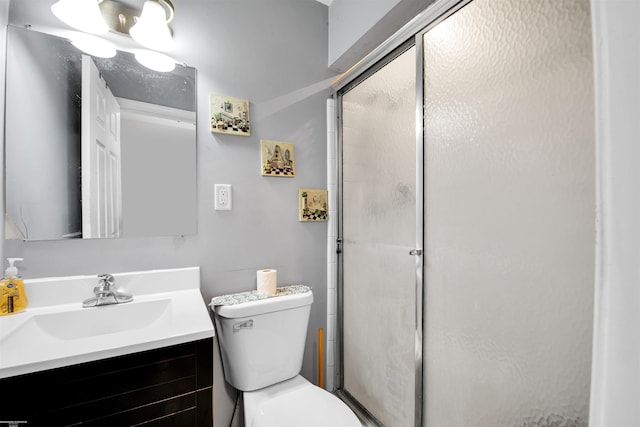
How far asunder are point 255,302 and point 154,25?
1.20m

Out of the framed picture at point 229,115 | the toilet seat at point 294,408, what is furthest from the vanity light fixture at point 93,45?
the toilet seat at point 294,408

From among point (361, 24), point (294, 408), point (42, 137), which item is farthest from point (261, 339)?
point (361, 24)

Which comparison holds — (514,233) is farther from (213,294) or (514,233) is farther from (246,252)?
(213,294)

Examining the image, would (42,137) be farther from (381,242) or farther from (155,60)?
(381,242)

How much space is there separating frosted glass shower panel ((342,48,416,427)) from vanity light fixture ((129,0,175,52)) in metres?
0.89

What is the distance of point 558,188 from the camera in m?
0.72

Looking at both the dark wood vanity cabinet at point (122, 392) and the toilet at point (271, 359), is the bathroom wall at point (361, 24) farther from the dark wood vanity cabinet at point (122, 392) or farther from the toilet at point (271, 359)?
the dark wood vanity cabinet at point (122, 392)

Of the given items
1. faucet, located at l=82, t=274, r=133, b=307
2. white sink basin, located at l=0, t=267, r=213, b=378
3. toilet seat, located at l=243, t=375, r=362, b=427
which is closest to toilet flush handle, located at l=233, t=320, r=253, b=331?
white sink basin, located at l=0, t=267, r=213, b=378

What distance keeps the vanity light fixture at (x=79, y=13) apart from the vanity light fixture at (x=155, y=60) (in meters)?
0.16

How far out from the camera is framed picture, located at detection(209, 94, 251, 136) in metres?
1.38

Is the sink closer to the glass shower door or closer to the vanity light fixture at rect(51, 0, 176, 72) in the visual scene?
the glass shower door

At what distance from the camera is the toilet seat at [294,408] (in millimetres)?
1079

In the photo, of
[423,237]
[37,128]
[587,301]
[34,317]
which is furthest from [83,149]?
[587,301]

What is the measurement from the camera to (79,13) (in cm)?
109
